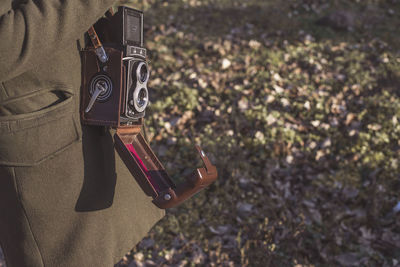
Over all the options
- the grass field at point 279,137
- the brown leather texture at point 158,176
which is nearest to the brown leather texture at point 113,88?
the brown leather texture at point 158,176

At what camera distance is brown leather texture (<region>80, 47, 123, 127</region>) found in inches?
68.3

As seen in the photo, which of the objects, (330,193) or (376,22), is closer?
(330,193)

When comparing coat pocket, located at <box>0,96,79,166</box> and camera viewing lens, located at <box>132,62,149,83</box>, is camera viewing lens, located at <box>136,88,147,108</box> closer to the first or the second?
camera viewing lens, located at <box>132,62,149,83</box>

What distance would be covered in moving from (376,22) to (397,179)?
4189 millimetres

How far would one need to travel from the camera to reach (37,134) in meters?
1.64

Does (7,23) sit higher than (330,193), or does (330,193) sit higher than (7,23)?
(7,23)

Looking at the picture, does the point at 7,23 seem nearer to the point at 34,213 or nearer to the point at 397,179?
the point at 34,213

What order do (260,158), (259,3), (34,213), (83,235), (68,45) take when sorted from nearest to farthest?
(68,45), (34,213), (83,235), (260,158), (259,3)

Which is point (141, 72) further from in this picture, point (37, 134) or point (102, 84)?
point (37, 134)

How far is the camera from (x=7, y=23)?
1.40 metres

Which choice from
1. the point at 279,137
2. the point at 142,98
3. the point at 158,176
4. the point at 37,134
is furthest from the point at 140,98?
the point at 279,137

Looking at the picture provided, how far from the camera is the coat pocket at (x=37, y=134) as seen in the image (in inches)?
61.6

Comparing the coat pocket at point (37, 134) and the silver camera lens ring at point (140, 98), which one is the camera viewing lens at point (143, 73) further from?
the coat pocket at point (37, 134)

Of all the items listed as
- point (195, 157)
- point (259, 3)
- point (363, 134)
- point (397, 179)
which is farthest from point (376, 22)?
point (195, 157)
